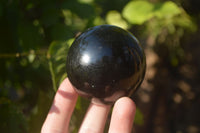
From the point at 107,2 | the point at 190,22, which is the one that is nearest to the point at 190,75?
the point at 190,22

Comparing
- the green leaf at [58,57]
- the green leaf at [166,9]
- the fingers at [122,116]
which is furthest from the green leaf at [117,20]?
the fingers at [122,116]

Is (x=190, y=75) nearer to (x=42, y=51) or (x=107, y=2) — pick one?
(x=107, y=2)

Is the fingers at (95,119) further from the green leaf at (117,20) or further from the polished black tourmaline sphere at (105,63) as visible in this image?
the green leaf at (117,20)

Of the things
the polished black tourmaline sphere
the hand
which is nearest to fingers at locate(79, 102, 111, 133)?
the hand

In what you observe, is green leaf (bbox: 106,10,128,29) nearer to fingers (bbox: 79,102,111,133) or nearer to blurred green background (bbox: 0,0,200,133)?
blurred green background (bbox: 0,0,200,133)

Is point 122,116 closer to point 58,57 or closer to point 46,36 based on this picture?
point 58,57
